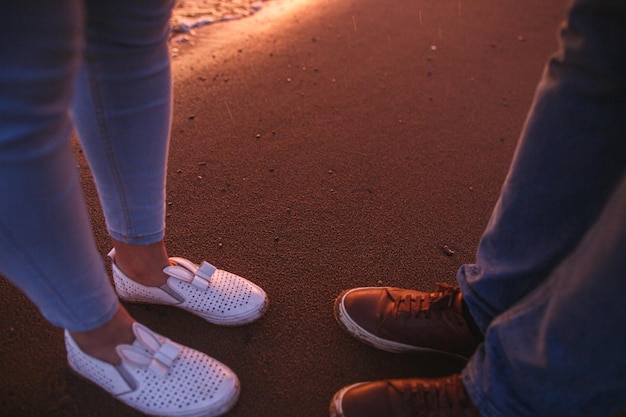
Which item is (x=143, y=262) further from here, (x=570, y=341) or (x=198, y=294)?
(x=570, y=341)

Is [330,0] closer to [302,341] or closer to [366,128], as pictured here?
[366,128]

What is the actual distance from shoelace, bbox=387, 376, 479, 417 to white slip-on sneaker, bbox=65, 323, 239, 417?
1.01ft

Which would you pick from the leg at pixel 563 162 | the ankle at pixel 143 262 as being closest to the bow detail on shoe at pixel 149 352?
the ankle at pixel 143 262

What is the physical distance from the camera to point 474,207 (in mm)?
1210

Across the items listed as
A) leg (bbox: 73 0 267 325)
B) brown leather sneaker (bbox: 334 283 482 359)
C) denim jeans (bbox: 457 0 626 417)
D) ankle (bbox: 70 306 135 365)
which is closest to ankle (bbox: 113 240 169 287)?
leg (bbox: 73 0 267 325)

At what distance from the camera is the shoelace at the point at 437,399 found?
67 cm

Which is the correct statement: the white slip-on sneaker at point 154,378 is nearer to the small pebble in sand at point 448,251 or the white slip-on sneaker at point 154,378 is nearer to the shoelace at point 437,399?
the shoelace at point 437,399

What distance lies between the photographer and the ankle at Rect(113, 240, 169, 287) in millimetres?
785

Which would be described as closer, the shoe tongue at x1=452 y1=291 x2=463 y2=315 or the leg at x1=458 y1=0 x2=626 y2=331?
the leg at x1=458 y1=0 x2=626 y2=331

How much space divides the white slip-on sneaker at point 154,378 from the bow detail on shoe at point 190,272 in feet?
0.47

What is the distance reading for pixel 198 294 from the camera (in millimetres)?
858

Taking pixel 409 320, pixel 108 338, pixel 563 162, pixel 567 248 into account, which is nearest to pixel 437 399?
pixel 409 320

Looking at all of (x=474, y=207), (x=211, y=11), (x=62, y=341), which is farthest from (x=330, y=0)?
(x=62, y=341)

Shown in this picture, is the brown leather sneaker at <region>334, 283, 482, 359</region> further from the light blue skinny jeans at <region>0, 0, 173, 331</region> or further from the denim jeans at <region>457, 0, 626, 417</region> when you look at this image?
the light blue skinny jeans at <region>0, 0, 173, 331</region>
